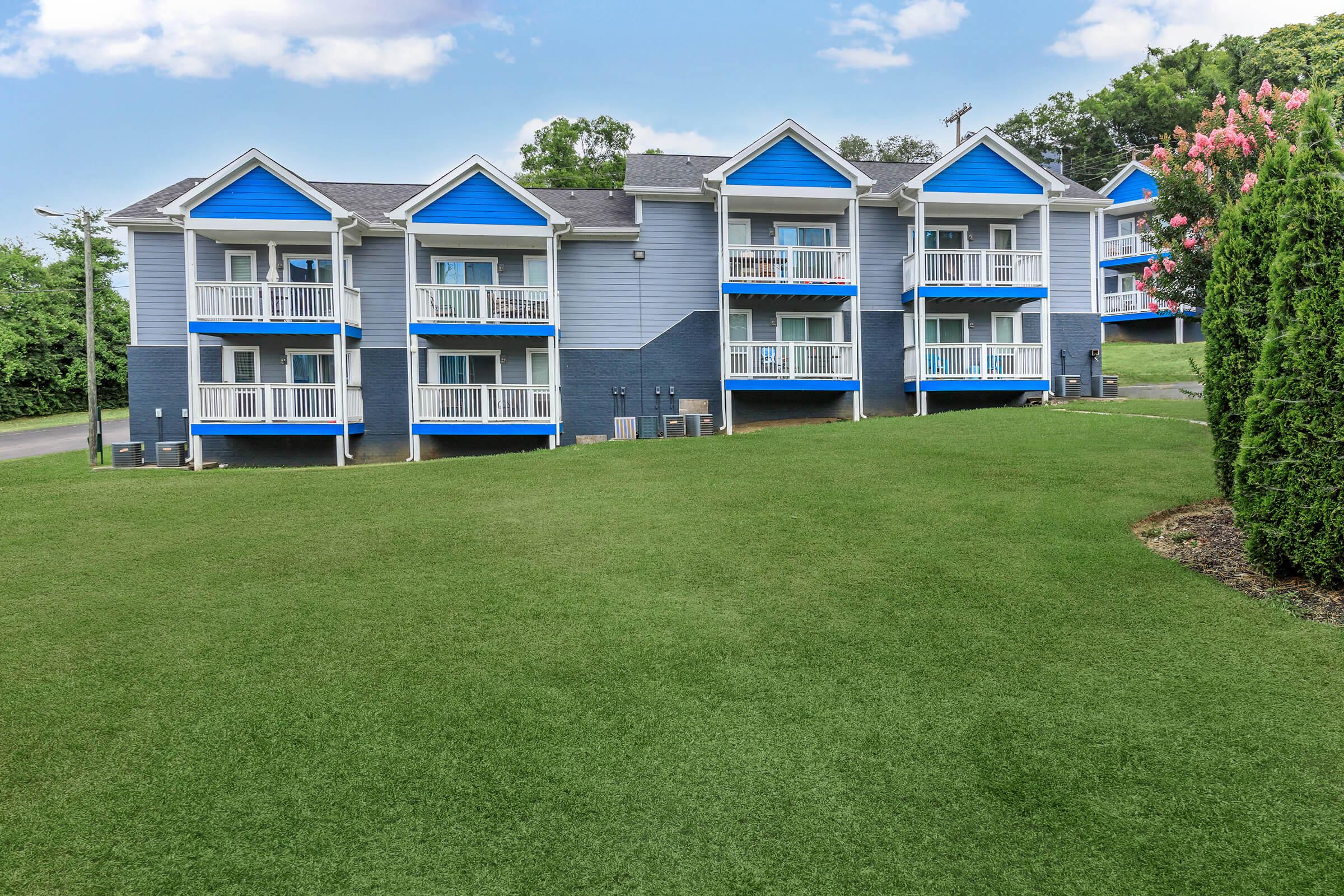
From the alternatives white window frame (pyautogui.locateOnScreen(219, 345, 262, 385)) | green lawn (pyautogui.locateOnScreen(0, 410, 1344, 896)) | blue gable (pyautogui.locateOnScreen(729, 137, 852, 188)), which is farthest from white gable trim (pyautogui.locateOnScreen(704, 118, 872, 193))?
green lawn (pyautogui.locateOnScreen(0, 410, 1344, 896))

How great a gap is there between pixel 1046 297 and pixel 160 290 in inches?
913

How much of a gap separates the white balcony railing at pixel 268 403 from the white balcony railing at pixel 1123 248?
30434 mm

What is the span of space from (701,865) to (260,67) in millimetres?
33447

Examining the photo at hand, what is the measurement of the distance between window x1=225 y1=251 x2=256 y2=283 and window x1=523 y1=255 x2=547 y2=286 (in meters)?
6.99

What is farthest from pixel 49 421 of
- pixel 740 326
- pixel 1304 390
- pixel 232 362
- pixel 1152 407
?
pixel 1304 390

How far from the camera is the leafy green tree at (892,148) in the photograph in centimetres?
5278

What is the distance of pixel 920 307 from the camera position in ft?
65.5

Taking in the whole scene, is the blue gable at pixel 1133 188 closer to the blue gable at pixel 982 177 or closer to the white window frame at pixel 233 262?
the blue gable at pixel 982 177

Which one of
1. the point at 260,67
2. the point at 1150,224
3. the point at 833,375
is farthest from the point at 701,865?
the point at 260,67

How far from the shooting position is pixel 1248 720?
14.9 feet

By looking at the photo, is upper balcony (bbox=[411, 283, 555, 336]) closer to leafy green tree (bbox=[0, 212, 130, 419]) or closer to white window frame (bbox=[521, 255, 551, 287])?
white window frame (bbox=[521, 255, 551, 287])

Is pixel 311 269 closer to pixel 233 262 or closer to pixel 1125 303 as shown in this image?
pixel 233 262

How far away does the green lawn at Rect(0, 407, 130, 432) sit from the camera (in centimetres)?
3153

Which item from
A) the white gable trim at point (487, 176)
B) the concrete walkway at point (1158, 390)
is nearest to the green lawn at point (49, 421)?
the white gable trim at point (487, 176)
